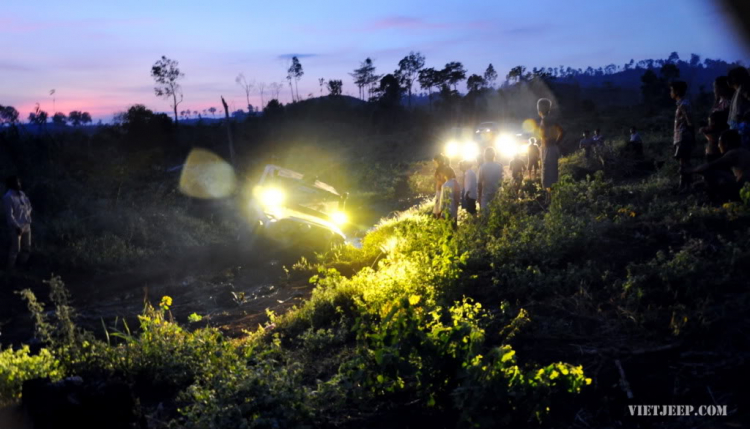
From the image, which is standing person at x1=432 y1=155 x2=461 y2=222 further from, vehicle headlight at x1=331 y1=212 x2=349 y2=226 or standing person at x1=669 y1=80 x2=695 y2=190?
vehicle headlight at x1=331 y1=212 x2=349 y2=226

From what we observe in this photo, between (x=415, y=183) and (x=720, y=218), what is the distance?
1709cm

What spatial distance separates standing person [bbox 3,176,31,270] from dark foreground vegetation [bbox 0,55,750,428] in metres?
3.55

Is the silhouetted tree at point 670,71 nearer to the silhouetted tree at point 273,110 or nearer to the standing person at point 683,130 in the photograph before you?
the silhouetted tree at point 273,110

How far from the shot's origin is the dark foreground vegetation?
3406 millimetres

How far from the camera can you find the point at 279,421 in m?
3.36

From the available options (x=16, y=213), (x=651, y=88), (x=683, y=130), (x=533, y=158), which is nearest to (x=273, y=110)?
(x=651, y=88)

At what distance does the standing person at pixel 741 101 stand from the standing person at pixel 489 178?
3584 mm

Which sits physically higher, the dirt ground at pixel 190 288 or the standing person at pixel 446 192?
the standing person at pixel 446 192

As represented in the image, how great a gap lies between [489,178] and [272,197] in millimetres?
5112

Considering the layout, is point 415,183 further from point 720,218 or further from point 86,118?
point 86,118

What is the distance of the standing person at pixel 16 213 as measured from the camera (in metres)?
9.63

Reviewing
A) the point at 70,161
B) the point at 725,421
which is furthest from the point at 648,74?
the point at 725,421

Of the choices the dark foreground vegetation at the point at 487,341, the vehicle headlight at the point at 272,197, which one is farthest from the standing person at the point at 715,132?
the vehicle headlight at the point at 272,197

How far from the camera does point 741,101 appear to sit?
656 centimetres
